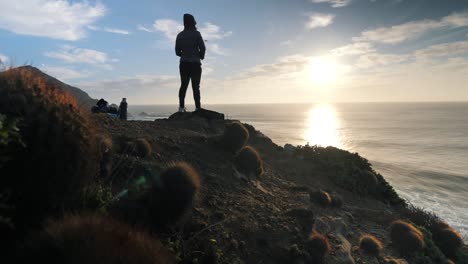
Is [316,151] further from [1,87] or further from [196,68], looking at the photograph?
[1,87]

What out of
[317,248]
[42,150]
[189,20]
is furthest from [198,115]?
[42,150]

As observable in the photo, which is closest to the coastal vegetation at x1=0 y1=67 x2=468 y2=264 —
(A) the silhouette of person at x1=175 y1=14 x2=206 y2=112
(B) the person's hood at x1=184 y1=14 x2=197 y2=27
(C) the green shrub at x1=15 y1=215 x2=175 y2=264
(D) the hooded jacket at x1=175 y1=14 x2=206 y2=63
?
(C) the green shrub at x1=15 y1=215 x2=175 y2=264

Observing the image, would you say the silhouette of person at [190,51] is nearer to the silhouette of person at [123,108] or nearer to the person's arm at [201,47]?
the person's arm at [201,47]

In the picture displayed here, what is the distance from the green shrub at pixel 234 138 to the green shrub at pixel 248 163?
1.38 feet

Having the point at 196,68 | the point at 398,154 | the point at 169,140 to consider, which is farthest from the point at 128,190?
the point at 398,154

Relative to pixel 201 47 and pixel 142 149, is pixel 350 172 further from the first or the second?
pixel 142 149

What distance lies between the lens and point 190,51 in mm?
13320

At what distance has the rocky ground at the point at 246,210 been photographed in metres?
6.05

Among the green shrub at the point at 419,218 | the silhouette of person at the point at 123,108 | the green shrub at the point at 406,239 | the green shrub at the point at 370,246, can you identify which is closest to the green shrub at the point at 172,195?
the green shrub at the point at 370,246

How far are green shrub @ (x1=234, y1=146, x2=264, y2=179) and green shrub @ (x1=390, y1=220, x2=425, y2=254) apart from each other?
466 cm

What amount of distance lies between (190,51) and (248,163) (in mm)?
5516

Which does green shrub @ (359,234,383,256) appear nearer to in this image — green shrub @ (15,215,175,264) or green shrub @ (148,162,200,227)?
green shrub @ (148,162,200,227)

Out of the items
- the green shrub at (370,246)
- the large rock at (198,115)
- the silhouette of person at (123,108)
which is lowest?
the green shrub at (370,246)

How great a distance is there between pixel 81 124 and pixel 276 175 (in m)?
9.01
